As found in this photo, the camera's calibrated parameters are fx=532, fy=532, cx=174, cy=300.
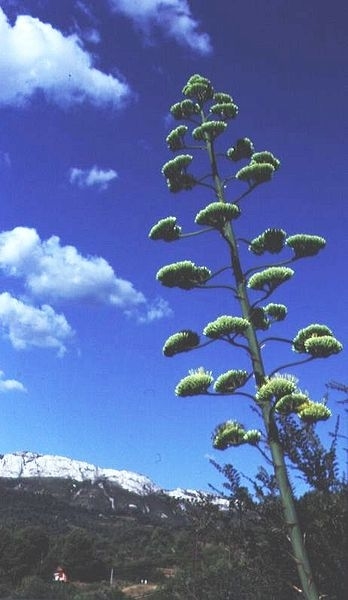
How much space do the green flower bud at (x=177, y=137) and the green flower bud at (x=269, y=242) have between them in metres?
1.77

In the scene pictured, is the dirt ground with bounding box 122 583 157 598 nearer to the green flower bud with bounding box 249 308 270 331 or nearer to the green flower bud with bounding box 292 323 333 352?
the green flower bud with bounding box 249 308 270 331

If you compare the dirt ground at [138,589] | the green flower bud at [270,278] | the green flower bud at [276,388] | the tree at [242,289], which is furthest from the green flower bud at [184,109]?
the dirt ground at [138,589]

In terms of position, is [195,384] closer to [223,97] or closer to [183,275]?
[183,275]

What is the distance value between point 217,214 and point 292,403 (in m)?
2.10

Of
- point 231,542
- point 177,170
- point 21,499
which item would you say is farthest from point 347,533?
point 21,499

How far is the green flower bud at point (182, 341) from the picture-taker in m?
5.34

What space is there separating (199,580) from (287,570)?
72.4 inches

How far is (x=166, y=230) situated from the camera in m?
6.02

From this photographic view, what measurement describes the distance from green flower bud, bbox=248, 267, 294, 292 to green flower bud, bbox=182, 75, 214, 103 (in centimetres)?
270

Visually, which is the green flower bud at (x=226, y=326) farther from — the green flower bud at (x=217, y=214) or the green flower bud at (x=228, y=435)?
the green flower bud at (x=217, y=214)

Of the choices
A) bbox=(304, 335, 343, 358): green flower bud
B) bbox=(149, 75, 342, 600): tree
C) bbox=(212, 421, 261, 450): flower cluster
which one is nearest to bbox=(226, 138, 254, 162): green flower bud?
bbox=(149, 75, 342, 600): tree

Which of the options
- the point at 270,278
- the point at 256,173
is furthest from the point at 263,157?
the point at 270,278

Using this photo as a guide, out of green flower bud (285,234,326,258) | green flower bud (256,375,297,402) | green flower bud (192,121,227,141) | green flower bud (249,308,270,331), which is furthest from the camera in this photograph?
green flower bud (192,121,227,141)

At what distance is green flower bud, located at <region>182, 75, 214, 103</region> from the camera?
667cm
